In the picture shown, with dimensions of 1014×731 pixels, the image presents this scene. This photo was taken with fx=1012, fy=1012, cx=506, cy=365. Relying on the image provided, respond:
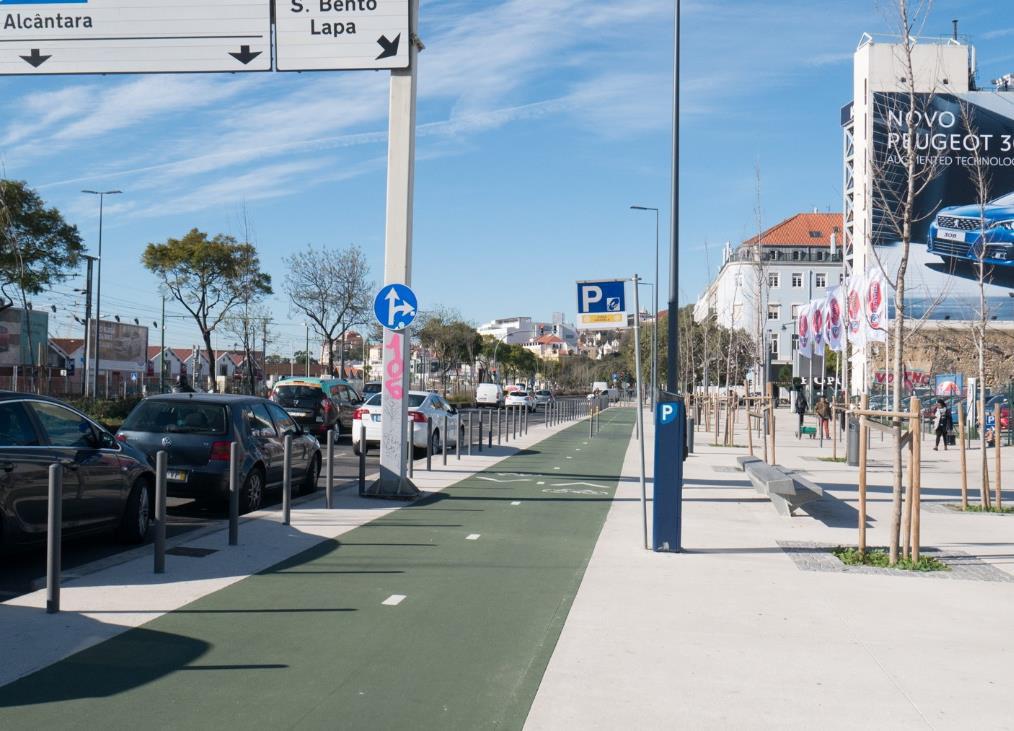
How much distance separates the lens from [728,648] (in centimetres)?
620

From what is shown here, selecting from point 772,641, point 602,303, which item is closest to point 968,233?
point 602,303

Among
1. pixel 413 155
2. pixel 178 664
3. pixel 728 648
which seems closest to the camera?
pixel 178 664

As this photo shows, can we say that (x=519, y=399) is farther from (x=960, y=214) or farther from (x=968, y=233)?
(x=960, y=214)

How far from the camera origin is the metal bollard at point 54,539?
6398mm

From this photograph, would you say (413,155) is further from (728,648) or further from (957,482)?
(957,482)

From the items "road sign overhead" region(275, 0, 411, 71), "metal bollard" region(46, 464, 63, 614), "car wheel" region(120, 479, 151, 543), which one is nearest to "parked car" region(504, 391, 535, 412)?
"road sign overhead" region(275, 0, 411, 71)

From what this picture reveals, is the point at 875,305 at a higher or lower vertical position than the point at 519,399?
higher

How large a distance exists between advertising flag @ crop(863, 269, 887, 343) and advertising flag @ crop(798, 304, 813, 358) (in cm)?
920

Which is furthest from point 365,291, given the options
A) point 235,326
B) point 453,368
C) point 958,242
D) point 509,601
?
point 509,601

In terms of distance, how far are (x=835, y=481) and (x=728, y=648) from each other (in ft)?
40.6

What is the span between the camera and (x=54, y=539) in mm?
6465

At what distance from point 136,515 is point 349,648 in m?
4.40

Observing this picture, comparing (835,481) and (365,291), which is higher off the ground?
(365,291)

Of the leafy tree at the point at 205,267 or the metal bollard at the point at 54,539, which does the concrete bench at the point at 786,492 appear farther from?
the leafy tree at the point at 205,267
